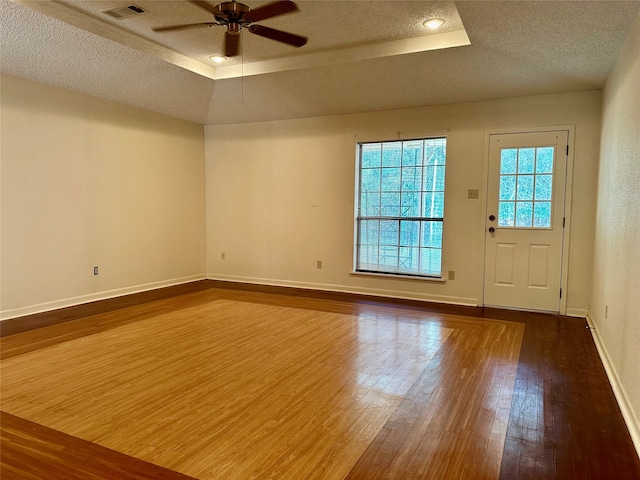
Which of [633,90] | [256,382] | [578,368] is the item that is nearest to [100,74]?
[256,382]

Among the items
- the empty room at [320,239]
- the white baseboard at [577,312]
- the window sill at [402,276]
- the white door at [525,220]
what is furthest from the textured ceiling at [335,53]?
the white baseboard at [577,312]

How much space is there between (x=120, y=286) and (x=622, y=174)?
18.2 feet

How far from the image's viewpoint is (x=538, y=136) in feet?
15.5

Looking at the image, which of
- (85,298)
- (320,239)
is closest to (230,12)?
(320,239)

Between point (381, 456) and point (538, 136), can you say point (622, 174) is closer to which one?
point (538, 136)

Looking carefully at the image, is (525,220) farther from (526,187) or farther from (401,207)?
(401,207)

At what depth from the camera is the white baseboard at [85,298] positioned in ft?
14.4

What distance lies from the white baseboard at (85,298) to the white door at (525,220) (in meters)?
4.45

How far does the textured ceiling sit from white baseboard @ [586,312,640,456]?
241 cm

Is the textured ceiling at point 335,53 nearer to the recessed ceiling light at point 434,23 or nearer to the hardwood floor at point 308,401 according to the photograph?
the recessed ceiling light at point 434,23

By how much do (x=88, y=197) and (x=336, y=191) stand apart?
318 cm

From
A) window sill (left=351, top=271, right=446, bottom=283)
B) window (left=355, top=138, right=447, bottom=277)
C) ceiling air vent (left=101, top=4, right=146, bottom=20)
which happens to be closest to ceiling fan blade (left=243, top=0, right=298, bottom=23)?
ceiling air vent (left=101, top=4, right=146, bottom=20)

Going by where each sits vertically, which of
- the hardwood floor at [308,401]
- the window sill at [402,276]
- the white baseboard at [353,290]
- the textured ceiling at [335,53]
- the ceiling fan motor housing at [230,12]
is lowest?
the hardwood floor at [308,401]

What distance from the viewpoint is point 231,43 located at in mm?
3152
